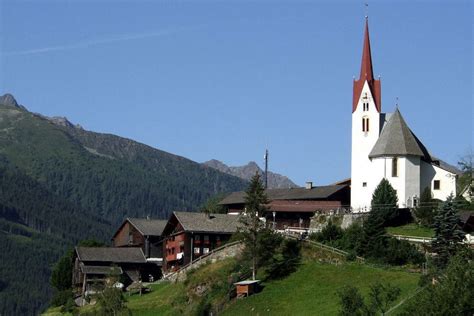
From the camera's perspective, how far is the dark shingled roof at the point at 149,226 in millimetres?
107812

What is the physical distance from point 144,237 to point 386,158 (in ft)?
89.2

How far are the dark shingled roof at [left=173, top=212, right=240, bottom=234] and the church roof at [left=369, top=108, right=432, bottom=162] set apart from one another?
14.6 metres

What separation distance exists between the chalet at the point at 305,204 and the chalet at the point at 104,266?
12.1 metres

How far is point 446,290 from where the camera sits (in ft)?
178

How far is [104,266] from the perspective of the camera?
10312 cm

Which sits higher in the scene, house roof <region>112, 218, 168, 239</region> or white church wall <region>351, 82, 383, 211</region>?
white church wall <region>351, 82, 383, 211</region>

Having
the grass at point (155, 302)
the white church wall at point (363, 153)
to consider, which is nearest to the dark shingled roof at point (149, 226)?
the grass at point (155, 302)

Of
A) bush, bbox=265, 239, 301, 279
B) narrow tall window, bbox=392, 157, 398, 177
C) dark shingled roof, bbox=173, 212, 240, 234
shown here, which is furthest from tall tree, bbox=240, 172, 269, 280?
narrow tall window, bbox=392, 157, 398, 177

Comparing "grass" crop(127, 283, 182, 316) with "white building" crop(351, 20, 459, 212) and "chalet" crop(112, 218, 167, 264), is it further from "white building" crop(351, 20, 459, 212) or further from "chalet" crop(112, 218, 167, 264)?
"white building" crop(351, 20, 459, 212)

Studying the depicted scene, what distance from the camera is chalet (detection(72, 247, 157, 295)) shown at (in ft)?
332

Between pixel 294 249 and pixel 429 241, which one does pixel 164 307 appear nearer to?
pixel 294 249

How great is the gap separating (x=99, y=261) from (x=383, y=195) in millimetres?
28749

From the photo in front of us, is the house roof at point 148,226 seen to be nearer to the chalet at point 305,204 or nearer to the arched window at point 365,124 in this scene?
the chalet at point 305,204

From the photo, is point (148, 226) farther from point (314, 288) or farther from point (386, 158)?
point (314, 288)
